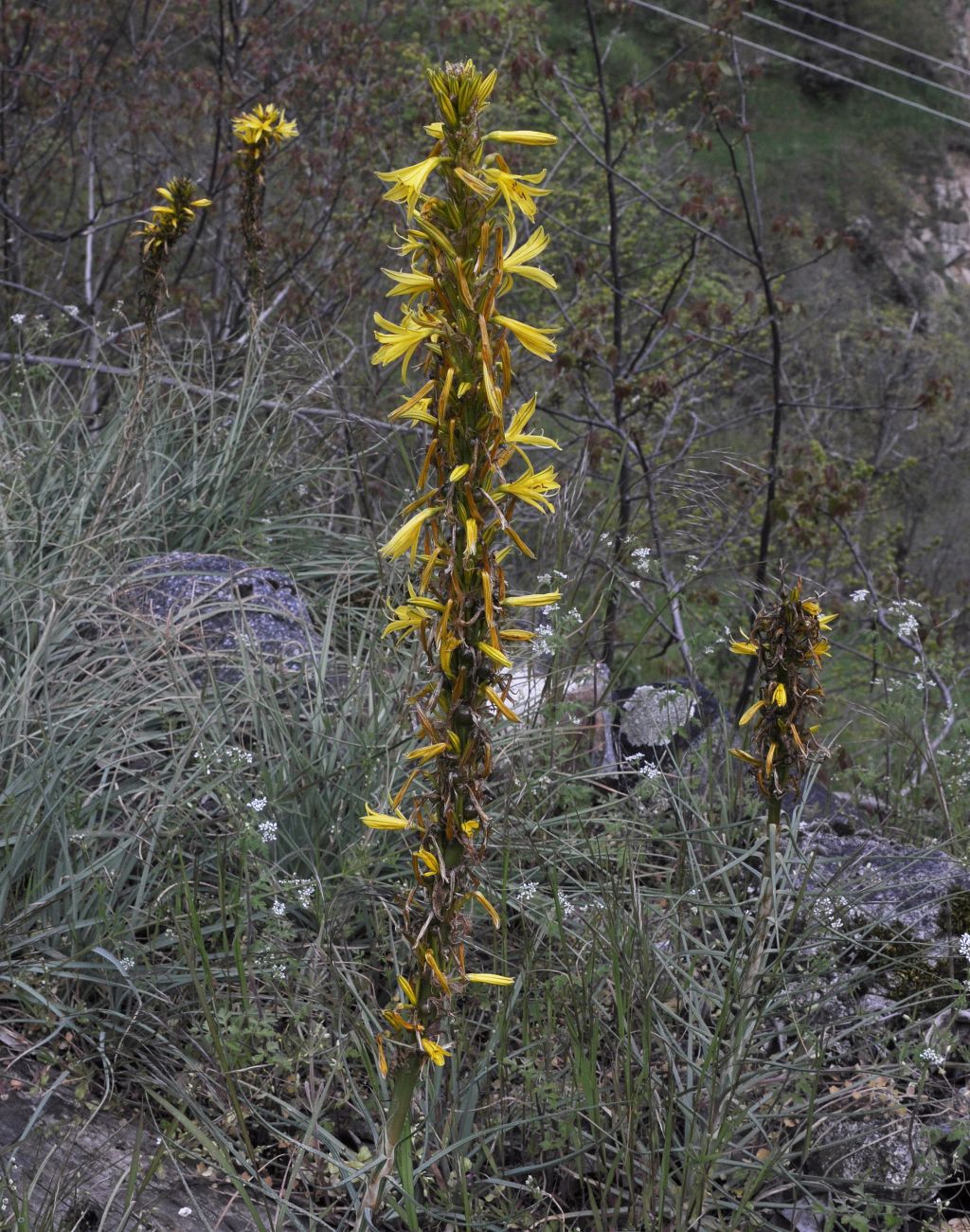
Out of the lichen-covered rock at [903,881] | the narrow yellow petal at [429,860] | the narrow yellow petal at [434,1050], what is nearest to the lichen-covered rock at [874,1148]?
the lichen-covered rock at [903,881]

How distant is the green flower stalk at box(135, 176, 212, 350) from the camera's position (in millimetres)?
3822

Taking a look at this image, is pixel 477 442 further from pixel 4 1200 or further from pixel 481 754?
pixel 4 1200

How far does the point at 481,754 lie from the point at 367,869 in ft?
4.48

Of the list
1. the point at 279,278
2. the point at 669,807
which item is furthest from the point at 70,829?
the point at 279,278

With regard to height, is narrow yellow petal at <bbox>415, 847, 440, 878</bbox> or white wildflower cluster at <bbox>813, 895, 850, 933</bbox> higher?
narrow yellow petal at <bbox>415, 847, 440, 878</bbox>

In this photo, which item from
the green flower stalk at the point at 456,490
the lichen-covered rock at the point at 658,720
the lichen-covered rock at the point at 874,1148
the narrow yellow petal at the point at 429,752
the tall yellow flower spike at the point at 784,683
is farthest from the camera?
the lichen-covered rock at the point at 658,720

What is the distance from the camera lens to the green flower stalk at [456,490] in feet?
5.21

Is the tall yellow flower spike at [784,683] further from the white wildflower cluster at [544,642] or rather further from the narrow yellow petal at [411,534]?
the white wildflower cluster at [544,642]

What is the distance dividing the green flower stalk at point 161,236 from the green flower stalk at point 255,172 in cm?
58

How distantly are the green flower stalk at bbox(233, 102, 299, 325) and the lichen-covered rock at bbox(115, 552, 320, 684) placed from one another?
1.19 metres

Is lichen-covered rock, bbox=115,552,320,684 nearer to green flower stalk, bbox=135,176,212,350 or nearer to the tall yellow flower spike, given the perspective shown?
green flower stalk, bbox=135,176,212,350

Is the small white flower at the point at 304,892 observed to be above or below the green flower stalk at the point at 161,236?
below

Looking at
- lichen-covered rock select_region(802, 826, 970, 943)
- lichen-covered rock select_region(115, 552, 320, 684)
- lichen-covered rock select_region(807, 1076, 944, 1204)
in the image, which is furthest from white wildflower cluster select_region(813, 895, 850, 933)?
lichen-covered rock select_region(115, 552, 320, 684)

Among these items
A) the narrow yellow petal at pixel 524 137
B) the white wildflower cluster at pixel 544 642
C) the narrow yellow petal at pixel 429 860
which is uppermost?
the narrow yellow petal at pixel 524 137
